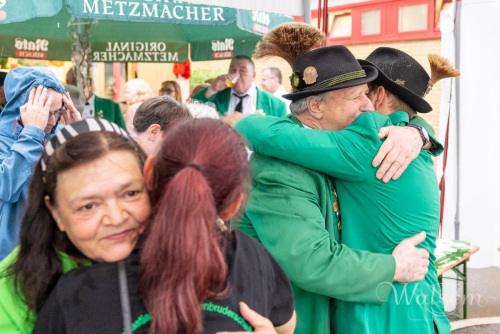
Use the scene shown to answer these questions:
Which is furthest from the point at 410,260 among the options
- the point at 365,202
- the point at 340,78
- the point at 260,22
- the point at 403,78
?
the point at 260,22

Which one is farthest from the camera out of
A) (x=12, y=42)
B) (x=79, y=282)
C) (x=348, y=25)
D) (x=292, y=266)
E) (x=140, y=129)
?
(x=348, y=25)

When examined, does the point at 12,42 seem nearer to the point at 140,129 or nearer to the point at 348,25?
the point at 140,129

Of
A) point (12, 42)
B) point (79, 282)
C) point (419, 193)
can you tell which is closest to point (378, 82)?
point (419, 193)

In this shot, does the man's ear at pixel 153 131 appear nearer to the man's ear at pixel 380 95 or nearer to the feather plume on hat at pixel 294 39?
the feather plume on hat at pixel 294 39

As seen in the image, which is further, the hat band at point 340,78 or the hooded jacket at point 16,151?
the hooded jacket at point 16,151

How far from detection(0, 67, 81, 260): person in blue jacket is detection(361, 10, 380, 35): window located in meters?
8.66

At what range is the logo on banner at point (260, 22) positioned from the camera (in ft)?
18.4

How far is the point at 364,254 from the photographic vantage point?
1.95m

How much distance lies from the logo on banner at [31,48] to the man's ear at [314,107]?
21.5 feet

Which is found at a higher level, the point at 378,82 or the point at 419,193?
the point at 378,82

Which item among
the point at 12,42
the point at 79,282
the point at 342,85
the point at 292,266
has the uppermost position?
the point at 12,42

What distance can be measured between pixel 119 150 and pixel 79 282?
337 millimetres

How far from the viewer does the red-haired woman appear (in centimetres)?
115

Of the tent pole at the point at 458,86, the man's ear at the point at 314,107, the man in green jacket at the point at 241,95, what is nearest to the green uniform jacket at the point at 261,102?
the man in green jacket at the point at 241,95
